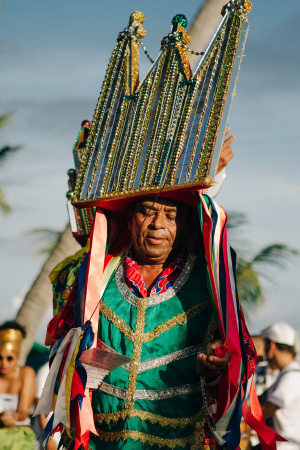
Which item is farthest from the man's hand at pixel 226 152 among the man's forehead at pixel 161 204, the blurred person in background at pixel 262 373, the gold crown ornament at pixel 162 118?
the blurred person in background at pixel 262 373

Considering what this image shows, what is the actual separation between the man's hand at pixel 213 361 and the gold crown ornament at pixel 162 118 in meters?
0.79

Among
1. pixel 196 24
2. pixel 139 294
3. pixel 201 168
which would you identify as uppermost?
pixel 196 24

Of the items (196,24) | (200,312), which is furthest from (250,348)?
(196,24)

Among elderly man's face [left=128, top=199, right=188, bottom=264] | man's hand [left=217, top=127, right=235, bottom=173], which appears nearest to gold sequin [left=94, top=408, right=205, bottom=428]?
elderly man's face [left=128, top=199, right=188, bottom=264]

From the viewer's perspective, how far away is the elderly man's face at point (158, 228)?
3.81m

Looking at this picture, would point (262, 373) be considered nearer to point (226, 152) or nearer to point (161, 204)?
point (226, 152)

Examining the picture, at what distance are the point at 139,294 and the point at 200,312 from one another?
346mm

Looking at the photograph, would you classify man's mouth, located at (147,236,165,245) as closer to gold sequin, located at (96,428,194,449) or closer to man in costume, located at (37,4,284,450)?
man in costume, located at (37,4,284,450)

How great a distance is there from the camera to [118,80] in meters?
4.22

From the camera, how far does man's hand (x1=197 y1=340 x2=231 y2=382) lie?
337 cm

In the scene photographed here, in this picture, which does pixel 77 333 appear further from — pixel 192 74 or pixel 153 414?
pixel 192 74

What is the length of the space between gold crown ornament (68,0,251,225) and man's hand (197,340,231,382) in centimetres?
79

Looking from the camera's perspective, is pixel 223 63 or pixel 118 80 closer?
pixel 223 63

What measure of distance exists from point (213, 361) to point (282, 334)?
3022mm
